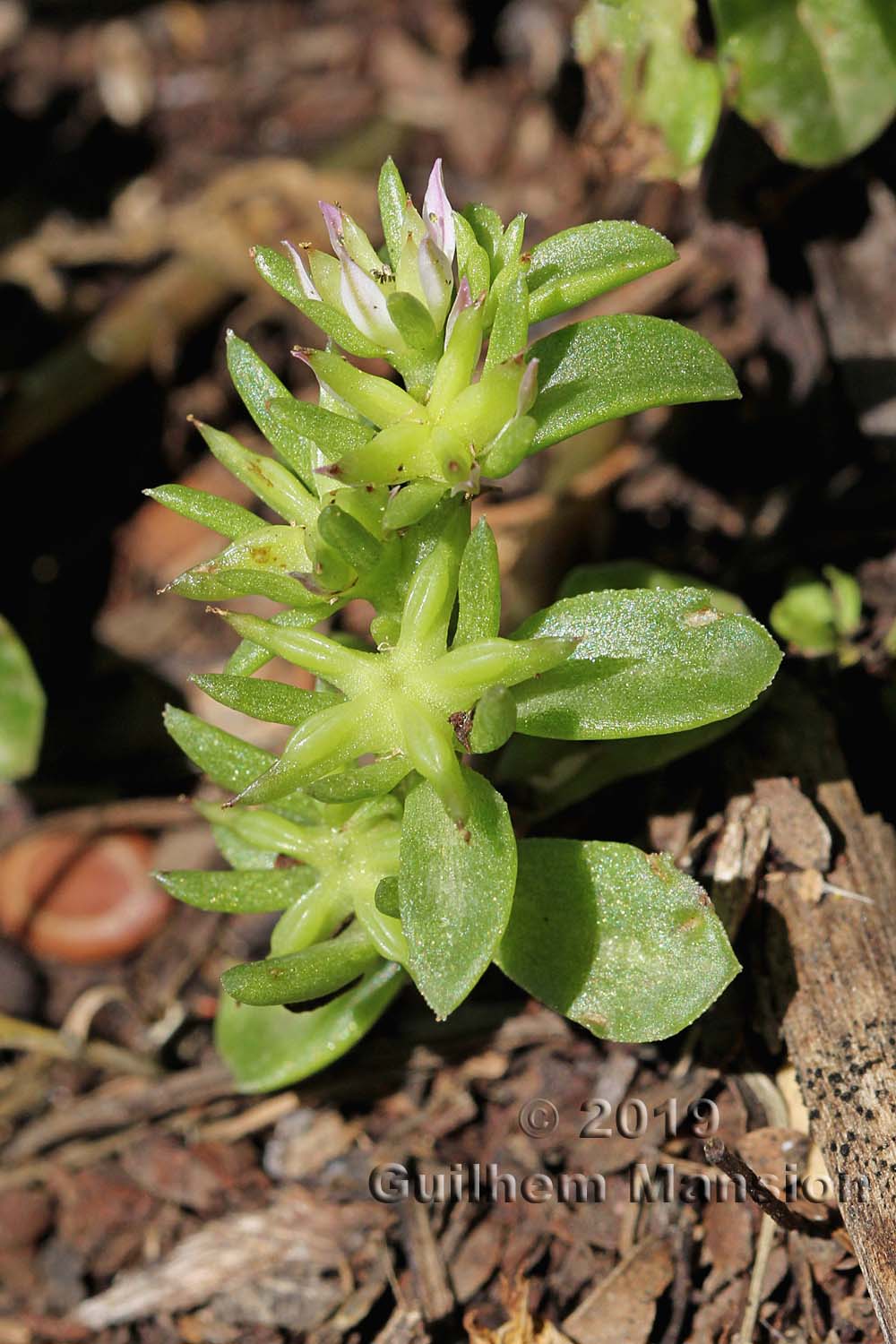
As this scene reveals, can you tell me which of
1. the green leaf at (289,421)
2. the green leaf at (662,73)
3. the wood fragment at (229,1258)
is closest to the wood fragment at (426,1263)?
the wood fragment at (229,1258)

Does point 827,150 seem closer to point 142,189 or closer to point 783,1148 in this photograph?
point 783,1148

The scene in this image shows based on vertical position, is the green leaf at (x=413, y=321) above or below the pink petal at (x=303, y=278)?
below

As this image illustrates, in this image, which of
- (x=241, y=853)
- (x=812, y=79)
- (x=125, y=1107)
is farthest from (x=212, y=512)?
(x=812, y=79)

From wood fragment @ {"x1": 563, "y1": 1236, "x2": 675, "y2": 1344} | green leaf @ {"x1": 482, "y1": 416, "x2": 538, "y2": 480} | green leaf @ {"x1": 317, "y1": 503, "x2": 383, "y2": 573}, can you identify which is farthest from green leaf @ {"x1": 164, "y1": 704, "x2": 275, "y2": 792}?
wood fragment @ {"x1": 563, "y1": 1236, "x2": 675, "y2": 1344}

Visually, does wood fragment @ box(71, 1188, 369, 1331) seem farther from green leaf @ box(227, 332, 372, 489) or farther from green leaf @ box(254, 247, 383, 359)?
green leaf @ box(254, 247, 383, 359)

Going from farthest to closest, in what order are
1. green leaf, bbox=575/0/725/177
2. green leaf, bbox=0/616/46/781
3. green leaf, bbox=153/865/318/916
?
green leaf, bbox=0/616/46/781
green leaf, bbox=575/0/725/177
green leaf, bbox=153/865/318/916

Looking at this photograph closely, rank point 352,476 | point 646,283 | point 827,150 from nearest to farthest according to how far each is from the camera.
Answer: point 352,476, point 827,150, point 646,283

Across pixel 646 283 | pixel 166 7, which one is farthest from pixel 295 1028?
pixel 166 7

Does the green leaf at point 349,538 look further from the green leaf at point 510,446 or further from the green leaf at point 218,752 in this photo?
the green leaf at point 218,752
